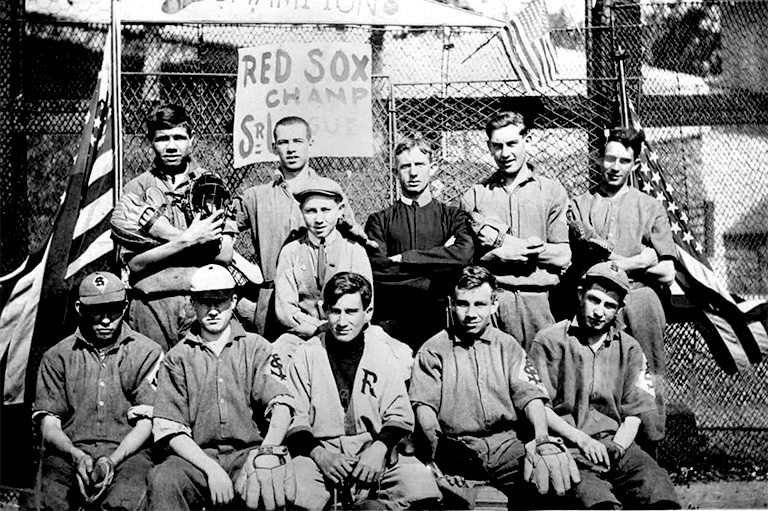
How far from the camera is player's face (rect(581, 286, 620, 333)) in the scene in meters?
5.57

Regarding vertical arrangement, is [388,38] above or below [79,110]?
above

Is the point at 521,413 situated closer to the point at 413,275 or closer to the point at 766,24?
the point at 413,275

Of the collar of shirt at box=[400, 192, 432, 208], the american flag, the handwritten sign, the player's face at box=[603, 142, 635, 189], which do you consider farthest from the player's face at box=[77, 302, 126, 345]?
the american flag

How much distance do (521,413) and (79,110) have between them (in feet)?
13.5

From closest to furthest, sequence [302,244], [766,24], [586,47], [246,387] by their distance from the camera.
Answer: [246,387] → [302,244] → [586,47] → [766,24]

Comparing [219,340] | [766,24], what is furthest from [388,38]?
[219,340]

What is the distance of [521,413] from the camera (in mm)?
5363

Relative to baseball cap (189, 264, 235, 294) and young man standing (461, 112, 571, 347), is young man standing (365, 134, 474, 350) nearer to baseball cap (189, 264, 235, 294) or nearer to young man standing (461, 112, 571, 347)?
young man standing (461, 112, 571, 347)

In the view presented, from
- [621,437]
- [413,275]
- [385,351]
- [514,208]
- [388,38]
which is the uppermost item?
[388,38]

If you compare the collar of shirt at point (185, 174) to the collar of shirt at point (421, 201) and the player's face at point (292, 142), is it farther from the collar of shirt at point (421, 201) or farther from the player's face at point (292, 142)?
the collar of shirt at point (421, 201)

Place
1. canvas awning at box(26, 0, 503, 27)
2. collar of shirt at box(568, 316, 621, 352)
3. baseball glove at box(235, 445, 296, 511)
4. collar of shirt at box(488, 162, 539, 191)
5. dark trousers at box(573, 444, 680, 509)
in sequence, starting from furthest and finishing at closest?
canvas awning at box(26, 0, 503, 27), collar of shirt at box(488, 162, 539, 191), collar of shirt at box(568, 316, 621, 352), dark trousers at box(573, 444, 680, 509), baseball glove at box(235, 445, 296, 511)

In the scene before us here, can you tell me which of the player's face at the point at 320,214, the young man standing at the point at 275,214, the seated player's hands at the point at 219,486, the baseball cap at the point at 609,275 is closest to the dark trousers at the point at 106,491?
the seated player's hands at the point at 219,486

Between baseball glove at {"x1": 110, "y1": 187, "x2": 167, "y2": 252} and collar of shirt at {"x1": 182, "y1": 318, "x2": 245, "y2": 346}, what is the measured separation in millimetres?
645

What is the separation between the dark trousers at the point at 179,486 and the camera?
4.92m
